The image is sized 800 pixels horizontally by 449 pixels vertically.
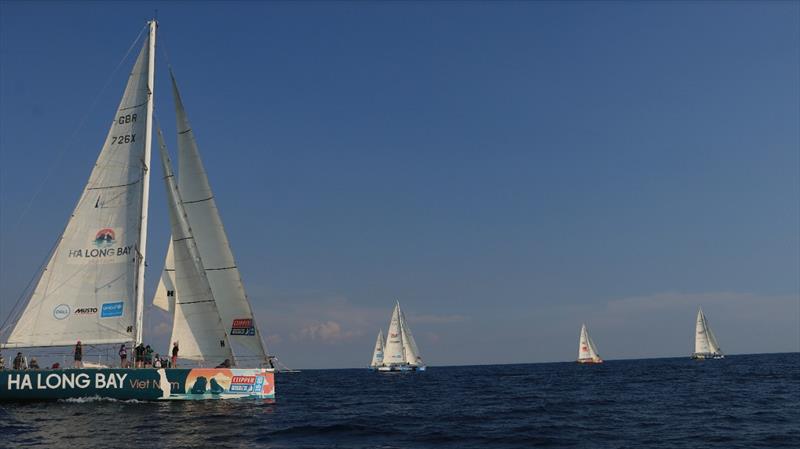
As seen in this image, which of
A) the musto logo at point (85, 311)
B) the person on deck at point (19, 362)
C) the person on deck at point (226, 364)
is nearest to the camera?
the person on deck at point (19, 362)

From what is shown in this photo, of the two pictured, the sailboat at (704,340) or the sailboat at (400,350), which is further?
the sailboat at (704,340)

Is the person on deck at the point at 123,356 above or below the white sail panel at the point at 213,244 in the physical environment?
below

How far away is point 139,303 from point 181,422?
27.3 ft

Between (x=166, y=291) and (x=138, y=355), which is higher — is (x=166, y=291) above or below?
above

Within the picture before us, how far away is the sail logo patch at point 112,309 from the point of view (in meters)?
29.8

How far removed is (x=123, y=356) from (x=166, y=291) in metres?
4.13

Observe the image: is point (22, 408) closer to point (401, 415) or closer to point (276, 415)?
point (276, 415)

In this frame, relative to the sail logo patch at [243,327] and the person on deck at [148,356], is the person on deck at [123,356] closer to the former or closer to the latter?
the person on deck at [148,356]

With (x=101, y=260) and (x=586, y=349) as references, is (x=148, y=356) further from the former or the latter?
(x=586, y=349)

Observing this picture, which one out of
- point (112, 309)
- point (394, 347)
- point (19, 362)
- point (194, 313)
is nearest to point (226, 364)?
point (194, 313)

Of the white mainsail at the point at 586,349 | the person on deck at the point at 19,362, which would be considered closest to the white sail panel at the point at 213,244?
the person on deck at the point at 19,362

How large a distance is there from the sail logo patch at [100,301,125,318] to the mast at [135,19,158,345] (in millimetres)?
731

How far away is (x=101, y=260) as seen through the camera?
99.6 feet

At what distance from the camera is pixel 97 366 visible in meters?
29.0
